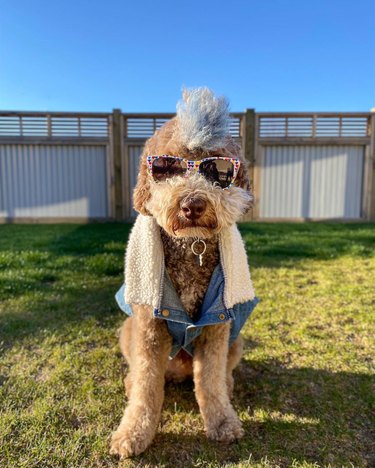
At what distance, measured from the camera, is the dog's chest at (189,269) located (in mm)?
1781

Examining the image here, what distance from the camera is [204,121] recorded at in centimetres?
157

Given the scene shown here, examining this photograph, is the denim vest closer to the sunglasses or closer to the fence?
the sunglasses

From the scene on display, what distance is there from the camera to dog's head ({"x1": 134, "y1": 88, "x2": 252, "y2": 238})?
5.12 feet

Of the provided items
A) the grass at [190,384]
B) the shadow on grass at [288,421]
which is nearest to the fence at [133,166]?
the grass at [190,384]

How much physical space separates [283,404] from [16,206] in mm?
9934

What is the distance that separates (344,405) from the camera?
6.26 ft

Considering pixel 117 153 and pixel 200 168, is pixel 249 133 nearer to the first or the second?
pixel 117 153

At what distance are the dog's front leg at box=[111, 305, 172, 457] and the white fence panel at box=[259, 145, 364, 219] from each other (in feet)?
28.5

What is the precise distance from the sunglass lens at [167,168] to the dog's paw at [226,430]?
1174 mm

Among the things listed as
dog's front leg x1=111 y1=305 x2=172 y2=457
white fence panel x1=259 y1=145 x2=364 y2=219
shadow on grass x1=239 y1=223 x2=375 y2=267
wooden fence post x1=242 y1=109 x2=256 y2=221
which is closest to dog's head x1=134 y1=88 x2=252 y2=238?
dog's front leg x1=111 y1=305 x2=172 y2=457

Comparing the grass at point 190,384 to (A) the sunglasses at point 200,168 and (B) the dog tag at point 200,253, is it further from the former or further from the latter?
(A) the sunglasses at point 200,168

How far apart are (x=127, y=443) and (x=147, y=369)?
12.9 inches

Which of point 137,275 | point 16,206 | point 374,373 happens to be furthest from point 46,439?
point 16,206

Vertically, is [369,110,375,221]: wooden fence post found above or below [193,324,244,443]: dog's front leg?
above
